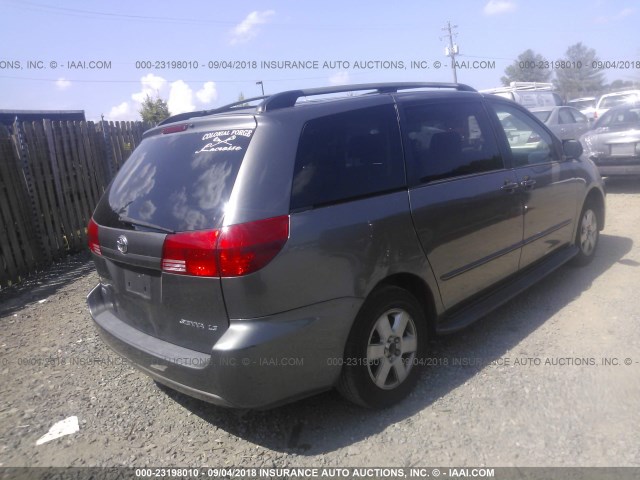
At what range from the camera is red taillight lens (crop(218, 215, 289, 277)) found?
7.39ft

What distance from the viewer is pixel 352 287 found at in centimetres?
258

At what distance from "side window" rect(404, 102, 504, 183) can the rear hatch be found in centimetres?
119

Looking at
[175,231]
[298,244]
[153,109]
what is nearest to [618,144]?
[298,244]

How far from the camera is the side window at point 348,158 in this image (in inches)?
99.6

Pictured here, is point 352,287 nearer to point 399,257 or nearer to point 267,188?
point 399,257

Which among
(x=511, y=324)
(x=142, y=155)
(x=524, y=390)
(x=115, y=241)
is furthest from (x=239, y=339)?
(x=511, y=324)

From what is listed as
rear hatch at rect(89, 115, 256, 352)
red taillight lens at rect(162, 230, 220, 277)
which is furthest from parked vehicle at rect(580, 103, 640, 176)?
red taillight lens at rect(162, 230, 220, 277)

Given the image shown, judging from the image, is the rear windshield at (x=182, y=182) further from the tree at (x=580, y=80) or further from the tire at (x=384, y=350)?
the tree at (x=580, y=80)

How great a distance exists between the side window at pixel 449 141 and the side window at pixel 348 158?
0.60ft

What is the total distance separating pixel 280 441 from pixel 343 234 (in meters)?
1.25

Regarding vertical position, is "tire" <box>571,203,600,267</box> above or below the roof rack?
below

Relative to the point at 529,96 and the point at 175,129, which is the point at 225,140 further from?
the point at 529,96

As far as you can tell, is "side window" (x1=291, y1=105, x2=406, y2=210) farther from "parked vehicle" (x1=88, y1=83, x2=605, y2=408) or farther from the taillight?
the taillight

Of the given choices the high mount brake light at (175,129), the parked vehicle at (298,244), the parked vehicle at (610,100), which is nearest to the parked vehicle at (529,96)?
the parked vehicle at (610,100)
